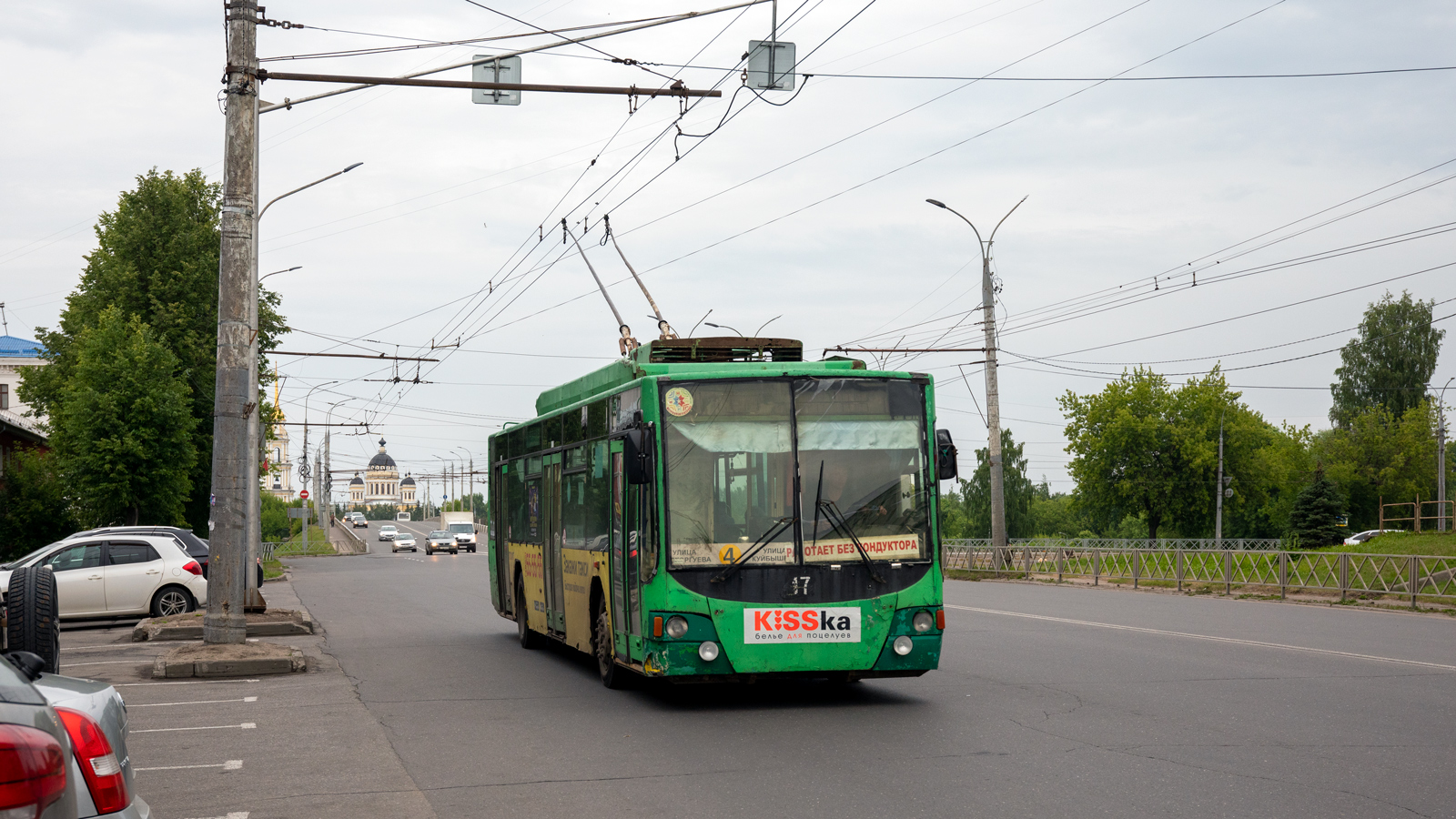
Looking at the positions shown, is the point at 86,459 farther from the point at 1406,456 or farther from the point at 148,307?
the point at 1406,456

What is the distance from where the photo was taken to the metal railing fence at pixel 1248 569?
2388 centimetres

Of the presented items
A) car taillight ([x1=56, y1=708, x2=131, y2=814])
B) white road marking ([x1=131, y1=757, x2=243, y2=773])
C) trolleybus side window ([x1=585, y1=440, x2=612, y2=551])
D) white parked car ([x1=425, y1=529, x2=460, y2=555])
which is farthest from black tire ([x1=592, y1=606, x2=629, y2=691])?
white parked car ([x1=425, y1=529, x2=460, y2=555])

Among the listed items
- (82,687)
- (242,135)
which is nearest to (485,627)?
(242,135)

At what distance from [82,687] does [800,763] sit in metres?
4.31

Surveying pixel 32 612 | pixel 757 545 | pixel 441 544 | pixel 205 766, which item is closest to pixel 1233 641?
pixel 757 545

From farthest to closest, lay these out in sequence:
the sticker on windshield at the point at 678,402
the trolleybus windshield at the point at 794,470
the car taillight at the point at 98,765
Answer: the sticker on windshield at the point at 678,402, the trolleybus windshield at the point at 794,470, the car taillight at the point at 98,765

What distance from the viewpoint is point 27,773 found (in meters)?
3.40

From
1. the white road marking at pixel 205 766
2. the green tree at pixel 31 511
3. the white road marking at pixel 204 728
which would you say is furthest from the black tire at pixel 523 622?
the green tree at pixel 31 511

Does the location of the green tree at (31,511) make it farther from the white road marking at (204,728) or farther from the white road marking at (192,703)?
the white road marking at (204,728)

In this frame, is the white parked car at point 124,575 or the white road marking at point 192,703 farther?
the white parked car at point 124,575

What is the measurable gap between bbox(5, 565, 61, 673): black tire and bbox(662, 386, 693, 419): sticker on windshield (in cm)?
526

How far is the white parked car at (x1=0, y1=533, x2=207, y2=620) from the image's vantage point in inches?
867

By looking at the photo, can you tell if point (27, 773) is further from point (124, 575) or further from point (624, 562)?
point (124, 575)

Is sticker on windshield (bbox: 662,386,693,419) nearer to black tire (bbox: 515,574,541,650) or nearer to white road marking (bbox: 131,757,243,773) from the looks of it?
white road marking (bbox: 131,757,243,773)
